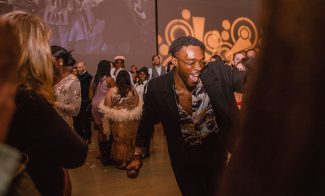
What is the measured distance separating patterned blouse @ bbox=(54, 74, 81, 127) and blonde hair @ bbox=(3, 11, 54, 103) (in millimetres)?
1841

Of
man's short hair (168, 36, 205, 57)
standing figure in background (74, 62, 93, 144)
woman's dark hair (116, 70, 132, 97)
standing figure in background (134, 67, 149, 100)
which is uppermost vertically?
man's short hair (168, 36, 205, 57)

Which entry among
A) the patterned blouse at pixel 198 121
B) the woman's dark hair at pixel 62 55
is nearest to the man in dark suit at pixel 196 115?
the patterned blouse at pixel 198 121

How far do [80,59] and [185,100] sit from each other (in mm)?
7395

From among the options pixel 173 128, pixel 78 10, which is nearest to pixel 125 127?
pixel 173 128

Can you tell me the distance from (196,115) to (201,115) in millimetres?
37

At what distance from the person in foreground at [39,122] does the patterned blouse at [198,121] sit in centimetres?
134

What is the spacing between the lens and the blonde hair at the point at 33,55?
1521mm

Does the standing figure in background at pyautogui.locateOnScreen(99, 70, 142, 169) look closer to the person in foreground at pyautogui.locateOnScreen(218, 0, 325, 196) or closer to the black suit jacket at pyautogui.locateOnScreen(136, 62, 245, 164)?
the black suit jacket at pyautogui.locateOnScreen(136, 62, 245, 164)

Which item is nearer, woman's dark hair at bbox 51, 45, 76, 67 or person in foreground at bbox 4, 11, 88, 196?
person in foreground at bbox 4, 11, 88, 196

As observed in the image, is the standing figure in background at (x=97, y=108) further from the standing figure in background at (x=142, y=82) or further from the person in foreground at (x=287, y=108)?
the person in foreground at (x=287, y=108)

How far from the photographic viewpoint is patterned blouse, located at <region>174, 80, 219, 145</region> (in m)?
2.88

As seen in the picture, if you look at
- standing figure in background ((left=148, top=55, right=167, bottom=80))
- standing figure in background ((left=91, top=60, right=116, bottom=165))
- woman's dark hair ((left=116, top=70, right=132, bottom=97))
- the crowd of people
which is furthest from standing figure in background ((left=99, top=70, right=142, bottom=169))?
standing figure in background ((left=148, top=55, right=167, bottom=80))

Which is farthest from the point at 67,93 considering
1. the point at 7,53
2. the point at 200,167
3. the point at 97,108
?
the point at 7,53

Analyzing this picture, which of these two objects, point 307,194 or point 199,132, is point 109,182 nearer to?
point 199,132
